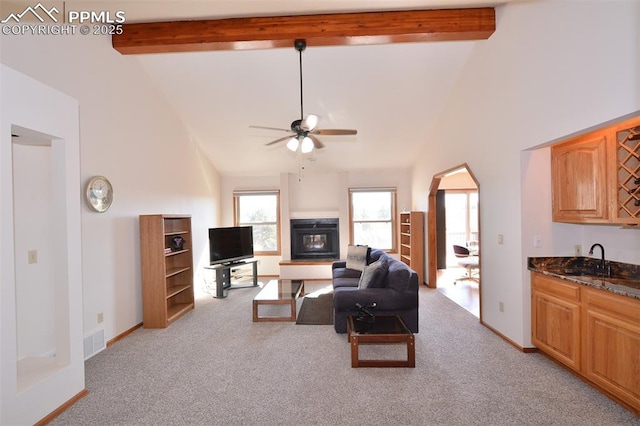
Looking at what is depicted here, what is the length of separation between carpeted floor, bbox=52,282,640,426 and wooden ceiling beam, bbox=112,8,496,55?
11.9ft

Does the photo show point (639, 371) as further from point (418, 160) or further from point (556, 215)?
point (418, 160)

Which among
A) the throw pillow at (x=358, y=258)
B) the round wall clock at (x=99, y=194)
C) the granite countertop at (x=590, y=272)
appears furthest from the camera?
the throw pillow at (x=358, y=258)

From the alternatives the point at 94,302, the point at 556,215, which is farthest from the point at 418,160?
the point at 94,302

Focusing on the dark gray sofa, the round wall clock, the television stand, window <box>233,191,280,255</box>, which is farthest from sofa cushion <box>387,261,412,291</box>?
window <box>233,191,280,255</box>

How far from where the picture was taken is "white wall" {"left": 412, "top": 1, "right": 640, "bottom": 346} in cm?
216

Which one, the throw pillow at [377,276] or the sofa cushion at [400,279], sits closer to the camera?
the sofa cushion at [400,279]

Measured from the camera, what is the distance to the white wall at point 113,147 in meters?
3.03

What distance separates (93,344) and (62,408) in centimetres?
108

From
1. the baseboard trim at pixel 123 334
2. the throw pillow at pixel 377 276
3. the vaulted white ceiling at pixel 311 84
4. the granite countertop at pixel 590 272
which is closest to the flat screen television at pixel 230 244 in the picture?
the vaulted white ceiling at pixel 311 84

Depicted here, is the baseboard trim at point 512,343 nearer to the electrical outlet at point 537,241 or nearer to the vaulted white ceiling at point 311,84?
the electrical outlet at point 537,241

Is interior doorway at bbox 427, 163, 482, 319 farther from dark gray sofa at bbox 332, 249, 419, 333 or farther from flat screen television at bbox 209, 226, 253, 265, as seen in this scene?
flat screen television at bbox 209, 226, 253, 265

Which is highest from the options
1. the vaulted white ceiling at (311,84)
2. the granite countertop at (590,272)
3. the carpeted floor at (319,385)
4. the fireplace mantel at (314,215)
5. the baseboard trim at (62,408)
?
the vaulted white ceiling at (311,84)

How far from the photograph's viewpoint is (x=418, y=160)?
21.3 ft

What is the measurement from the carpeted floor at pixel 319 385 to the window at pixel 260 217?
3.68m
